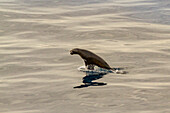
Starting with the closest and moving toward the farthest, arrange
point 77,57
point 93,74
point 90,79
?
point 90,79 < point 93,74 < point 77,57

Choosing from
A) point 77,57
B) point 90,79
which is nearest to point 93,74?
point 90,79

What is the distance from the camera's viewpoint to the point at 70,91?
10.1m

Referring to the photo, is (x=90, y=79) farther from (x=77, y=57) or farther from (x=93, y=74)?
(x=77, y=57)

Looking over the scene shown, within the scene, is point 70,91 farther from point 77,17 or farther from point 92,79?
point 77,17

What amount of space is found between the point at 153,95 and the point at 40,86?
235cm

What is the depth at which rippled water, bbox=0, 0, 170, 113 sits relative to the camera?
9375 millimetres

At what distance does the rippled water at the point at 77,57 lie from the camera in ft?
30.8

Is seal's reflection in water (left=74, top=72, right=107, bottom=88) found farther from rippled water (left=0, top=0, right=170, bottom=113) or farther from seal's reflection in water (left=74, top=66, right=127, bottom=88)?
rippled water (left=0, top=0, right=170, bottom=113)

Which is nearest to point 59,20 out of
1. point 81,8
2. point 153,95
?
point 81,8

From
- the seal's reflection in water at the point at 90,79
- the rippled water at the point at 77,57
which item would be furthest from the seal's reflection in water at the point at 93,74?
the rippled water at the point at 77,57

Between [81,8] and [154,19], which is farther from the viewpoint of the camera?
[81,8]

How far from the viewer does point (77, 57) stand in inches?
524

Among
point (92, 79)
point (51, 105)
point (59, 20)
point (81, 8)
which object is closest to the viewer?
point (51, 105)

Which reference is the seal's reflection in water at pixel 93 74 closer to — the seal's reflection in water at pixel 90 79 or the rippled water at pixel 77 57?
the seal's reflection in water at pixel 90 79
